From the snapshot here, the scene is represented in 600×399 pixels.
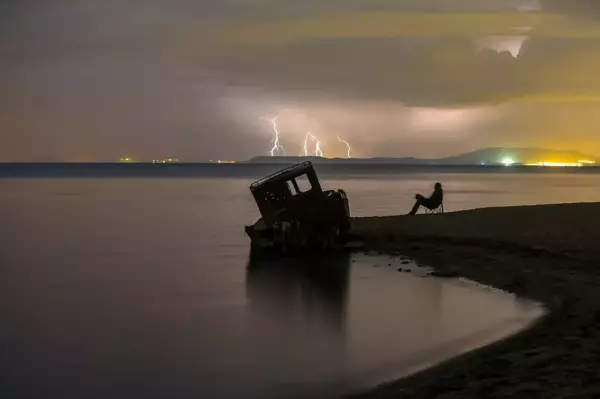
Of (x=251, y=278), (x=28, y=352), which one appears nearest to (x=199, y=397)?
(x=28, y=352)

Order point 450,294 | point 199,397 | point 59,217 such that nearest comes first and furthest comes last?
point 199,397 → point 450,294 → point 59,217

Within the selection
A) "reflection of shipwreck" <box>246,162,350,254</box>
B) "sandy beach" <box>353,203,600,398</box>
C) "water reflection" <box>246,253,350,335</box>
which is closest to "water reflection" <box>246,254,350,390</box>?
"water reflection" <box>246,253,350,335</box>

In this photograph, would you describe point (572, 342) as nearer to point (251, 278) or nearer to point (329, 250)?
point (251, 278)

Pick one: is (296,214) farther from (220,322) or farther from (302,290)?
(220,322)

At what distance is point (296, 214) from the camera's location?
21859mm

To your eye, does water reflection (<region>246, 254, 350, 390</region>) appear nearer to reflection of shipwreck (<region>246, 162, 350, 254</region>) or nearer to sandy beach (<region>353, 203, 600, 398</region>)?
reflection of shipwreck (<region>246, 162, 350, 254</region>)

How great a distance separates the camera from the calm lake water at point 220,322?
408 inches

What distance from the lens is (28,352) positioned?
11.9 m

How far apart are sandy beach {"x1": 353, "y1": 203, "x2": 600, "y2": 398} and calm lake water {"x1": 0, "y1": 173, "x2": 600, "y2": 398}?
0.89 meters

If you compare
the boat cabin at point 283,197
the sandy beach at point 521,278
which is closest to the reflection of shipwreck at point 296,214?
the boat cabin at point 283,197

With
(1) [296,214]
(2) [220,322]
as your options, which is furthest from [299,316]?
(1) [296,214]

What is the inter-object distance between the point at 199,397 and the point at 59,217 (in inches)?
1245

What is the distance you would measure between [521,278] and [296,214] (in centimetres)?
744

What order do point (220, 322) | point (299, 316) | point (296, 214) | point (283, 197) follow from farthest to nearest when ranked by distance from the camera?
point (283, 197)
point (296, 214)
point (299, 316)
point (220, 322)
